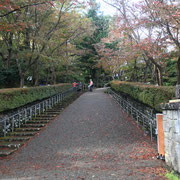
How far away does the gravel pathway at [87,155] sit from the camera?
13.3ft

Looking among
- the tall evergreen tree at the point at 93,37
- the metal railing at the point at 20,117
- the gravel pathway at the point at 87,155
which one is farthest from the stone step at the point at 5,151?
the tall evergreen tree at the point at 93,37

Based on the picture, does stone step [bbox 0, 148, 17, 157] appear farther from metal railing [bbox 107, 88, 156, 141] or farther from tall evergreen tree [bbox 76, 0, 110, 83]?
tall evergreen tree [bbox 76, 0, 110, 83]

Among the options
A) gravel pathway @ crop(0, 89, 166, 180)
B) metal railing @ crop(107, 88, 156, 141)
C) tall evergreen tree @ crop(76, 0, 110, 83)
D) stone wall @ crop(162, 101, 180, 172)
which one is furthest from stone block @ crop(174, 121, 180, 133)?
tall evergreen tree @ crop(76, 0, 110, 83)

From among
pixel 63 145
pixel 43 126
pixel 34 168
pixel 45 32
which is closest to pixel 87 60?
pixel 45 32

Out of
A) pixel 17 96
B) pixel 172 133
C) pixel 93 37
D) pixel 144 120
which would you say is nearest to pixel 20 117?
pixel 17 96

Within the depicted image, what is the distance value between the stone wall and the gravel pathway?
0.34 m

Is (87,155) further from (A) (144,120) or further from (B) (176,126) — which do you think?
(A) (144,120)

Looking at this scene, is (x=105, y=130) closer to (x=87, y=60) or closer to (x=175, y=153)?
(x=175, y=153)

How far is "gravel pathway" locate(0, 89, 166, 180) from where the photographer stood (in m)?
4.07

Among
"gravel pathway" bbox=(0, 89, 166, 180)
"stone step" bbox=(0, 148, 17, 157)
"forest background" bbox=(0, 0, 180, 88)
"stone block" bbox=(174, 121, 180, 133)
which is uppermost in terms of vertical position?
"forest background" bbox=(0, 0, 180, 88)

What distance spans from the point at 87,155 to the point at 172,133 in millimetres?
2622

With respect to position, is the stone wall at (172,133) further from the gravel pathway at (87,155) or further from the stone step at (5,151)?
the stone step at (5,151)

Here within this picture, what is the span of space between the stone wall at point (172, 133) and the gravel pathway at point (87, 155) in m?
0.34

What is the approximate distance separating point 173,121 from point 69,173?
2578 millimetres
